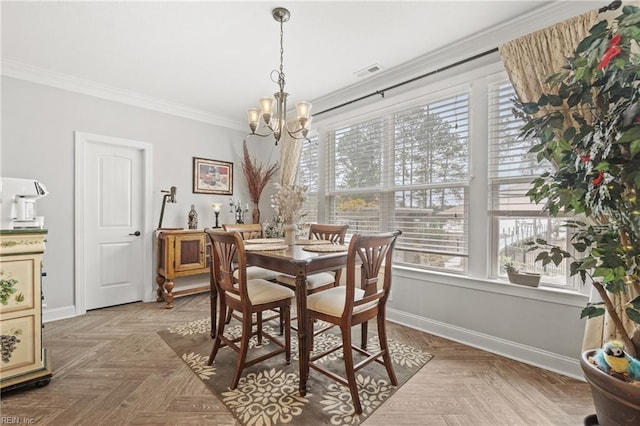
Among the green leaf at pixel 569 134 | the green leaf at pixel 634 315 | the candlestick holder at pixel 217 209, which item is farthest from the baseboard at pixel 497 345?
the candlestick holder at pixel 217 209

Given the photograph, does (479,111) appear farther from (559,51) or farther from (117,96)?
(117,96)

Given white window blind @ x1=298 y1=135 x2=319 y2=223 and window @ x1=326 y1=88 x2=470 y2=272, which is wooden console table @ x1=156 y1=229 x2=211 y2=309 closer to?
white window blind @ x1=298 y1=135 x2=319 y2=223

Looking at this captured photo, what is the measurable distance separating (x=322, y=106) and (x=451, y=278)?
8.81 ft

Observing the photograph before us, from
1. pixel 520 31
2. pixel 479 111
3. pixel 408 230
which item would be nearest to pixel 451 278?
pixel 408 230

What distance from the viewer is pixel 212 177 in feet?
14.2

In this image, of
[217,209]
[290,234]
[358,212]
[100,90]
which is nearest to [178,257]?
[217,209]

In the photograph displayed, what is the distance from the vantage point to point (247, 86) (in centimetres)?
337

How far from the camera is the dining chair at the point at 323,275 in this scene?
245 centimetres

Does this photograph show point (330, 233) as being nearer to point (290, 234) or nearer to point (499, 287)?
point (290, 234)

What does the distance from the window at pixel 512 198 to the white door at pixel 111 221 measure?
4068 millimetres

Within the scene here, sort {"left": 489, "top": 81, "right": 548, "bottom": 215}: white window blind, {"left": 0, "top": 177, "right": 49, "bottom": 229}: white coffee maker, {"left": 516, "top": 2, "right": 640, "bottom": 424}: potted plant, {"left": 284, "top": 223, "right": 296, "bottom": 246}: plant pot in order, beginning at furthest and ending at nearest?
{"left": 284, "top": 223, "right": 296, "bottom": 246}: plant pot → {"left": 489, "top": 81, "right": 548, "bottom": 215}: white window blind → {"left": 0, "top": 177, "right": 49, "bottom": 229}: white coffee maker → {"left": 516, "top": 2, "right": 640, "bottom": 424}: potted plant

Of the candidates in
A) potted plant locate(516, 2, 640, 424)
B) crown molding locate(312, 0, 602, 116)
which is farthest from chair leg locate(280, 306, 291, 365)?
crown molding locate(312, 0, 602, 116)

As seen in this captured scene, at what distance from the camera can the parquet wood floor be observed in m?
1.63

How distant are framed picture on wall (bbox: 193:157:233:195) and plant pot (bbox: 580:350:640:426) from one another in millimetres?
4326
